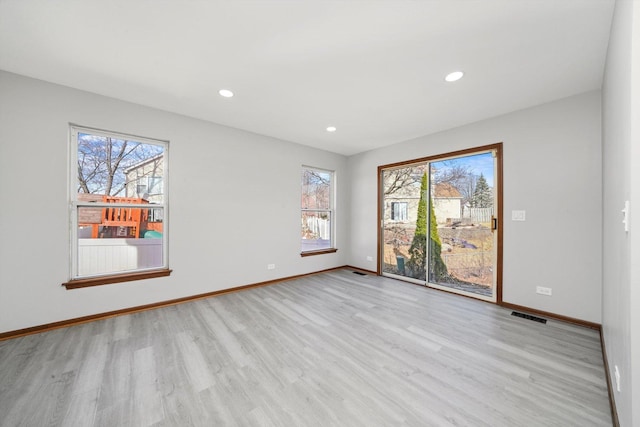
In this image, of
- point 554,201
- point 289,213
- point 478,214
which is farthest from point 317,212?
point 554,201

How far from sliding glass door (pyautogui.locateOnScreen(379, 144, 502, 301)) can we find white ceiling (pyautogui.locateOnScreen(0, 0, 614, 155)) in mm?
926

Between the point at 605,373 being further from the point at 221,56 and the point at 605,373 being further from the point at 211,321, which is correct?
the point at 221,56

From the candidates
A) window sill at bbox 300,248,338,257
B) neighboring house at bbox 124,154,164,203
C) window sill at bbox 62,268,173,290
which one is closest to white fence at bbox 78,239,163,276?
window sill at bbox 62,268,173,290

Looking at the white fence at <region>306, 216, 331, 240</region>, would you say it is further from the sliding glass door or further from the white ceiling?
the white ceiling

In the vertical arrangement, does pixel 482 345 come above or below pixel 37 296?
below

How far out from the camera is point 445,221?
3.79 meters

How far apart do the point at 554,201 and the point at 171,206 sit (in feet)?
15.4

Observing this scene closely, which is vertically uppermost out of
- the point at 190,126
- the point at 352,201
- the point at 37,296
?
the point at 190,126

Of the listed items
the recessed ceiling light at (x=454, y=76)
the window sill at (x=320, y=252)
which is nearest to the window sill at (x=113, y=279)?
the window sill at (x=320, y=252)

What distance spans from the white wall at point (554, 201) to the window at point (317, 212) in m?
2.72

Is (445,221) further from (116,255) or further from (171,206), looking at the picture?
(116,255)

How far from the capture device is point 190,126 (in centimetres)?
327

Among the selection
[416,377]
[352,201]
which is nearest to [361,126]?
[352,201]

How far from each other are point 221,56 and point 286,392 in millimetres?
2667
